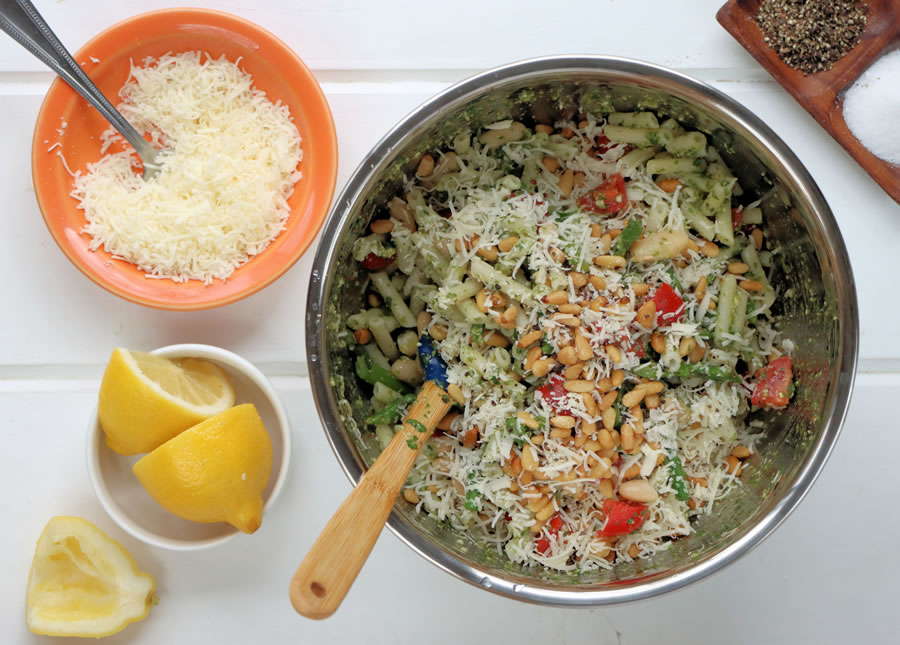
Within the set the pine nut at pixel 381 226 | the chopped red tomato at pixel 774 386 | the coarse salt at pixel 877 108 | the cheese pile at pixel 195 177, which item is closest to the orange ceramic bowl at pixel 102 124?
the cheese pile at pixel 195 177

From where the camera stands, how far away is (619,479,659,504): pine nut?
1479 millimetres

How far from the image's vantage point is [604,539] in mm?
1523

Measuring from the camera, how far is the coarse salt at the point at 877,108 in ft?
5.53

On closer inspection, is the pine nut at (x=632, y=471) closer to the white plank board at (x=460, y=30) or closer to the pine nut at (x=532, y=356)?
the pine nut at (x=532, y=356)

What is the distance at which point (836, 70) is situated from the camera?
1708 mm

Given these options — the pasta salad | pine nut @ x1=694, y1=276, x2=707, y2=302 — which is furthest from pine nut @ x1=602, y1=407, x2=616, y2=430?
pine nut @ x1=694, y1=276, x2=707, y2=302

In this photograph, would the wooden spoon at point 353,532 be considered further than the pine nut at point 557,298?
No

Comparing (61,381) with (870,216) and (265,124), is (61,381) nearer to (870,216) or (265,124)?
(265,124)

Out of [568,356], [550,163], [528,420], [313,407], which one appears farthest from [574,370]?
[313,407]

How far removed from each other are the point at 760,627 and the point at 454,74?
1.61m

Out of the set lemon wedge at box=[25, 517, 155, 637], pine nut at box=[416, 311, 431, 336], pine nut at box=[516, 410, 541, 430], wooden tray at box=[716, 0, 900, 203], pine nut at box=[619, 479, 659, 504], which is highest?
wooden tray at box=[716, 0, 900, 203]

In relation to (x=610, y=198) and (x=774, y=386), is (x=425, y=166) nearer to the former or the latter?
(x=610, y=198)

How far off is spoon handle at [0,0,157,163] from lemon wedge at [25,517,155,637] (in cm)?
97

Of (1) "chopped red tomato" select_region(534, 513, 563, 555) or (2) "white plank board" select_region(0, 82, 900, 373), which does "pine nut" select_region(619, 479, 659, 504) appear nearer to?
(1) "chopped red tomato" select_region(534, 513, 563, 555)
